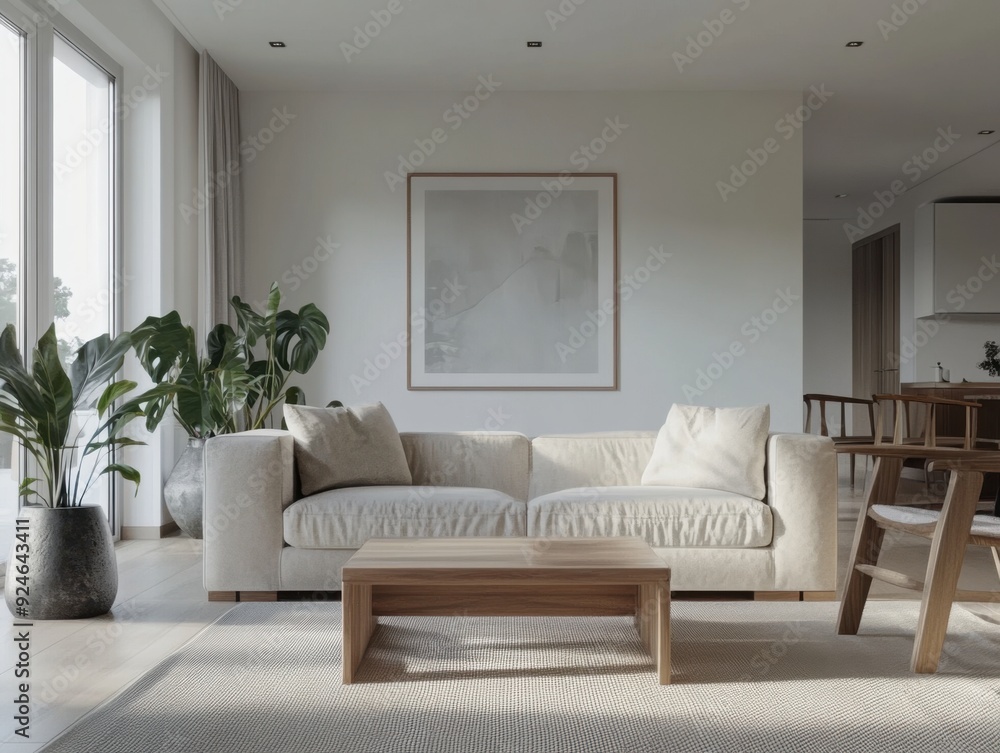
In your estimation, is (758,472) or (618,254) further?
(618,254)

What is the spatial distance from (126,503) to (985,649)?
4.15 metres

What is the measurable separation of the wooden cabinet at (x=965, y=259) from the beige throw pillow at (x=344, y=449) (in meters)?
6.30

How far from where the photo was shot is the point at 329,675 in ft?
8.01

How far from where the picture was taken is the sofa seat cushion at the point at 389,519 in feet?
10.9

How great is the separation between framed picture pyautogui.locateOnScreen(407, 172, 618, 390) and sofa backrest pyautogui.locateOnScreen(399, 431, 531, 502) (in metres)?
1.73

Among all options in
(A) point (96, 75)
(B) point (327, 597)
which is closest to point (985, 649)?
(B) point (327, 597)

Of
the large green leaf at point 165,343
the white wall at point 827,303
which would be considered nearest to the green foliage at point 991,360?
the white wall at point 827,303

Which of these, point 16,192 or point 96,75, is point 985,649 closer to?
point 16,192

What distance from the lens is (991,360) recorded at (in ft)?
27.6

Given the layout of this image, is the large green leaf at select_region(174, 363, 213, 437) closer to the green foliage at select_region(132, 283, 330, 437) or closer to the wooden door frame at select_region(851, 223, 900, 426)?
the green foliage at select_region(132, 283, 330, 437)

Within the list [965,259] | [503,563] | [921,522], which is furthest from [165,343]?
[965,259]

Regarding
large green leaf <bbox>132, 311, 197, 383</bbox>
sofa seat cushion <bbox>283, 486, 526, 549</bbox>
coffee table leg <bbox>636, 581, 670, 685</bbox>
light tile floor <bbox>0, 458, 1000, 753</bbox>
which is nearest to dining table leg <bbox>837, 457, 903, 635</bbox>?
light tile floor <bbox>0, 458, 1000, 753</bbox>

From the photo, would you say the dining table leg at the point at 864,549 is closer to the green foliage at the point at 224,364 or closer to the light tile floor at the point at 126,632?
the light tile floor at the point at 126,632

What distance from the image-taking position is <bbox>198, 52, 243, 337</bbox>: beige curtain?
5.18 metres
